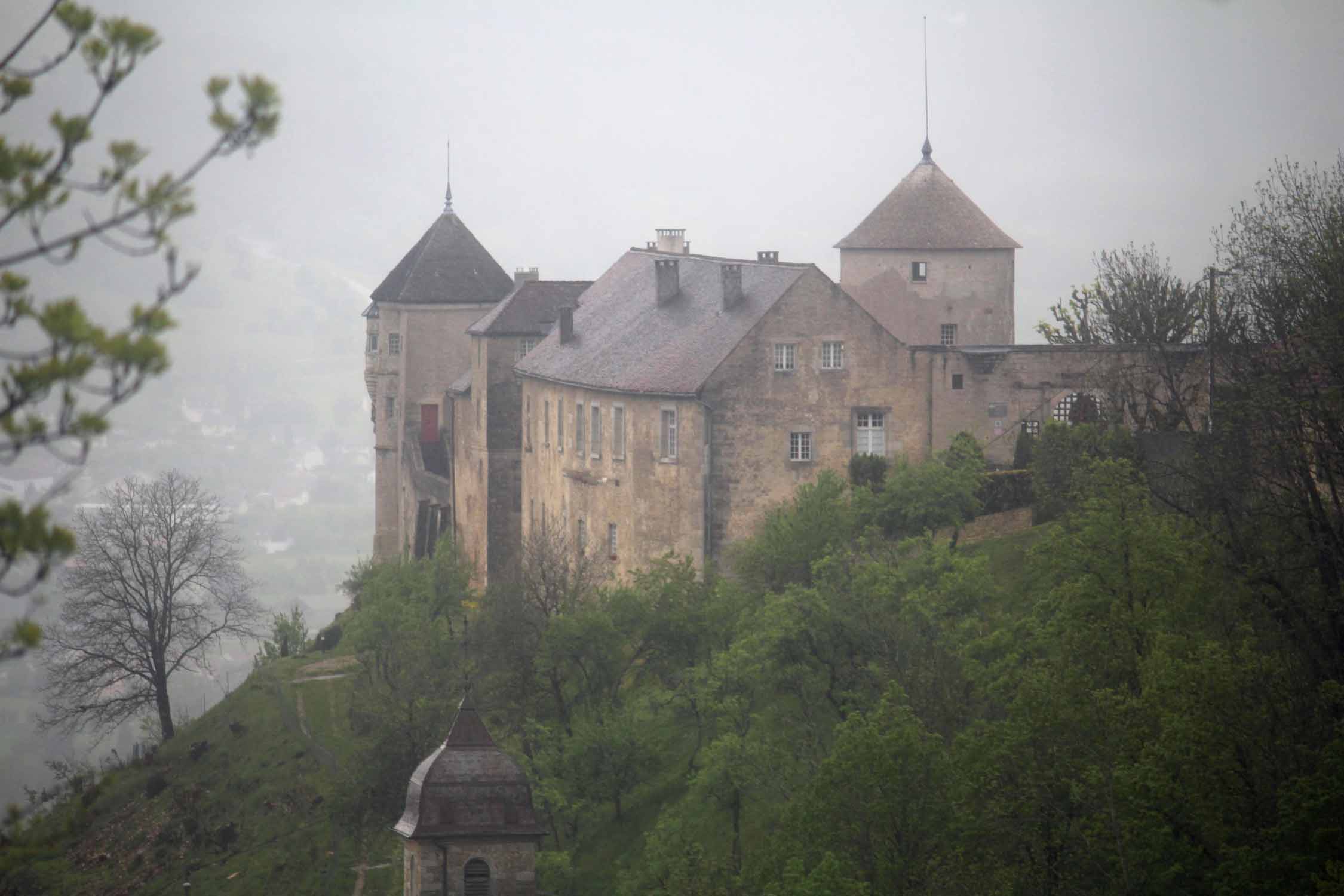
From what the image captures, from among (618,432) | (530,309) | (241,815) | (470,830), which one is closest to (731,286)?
(618,432)

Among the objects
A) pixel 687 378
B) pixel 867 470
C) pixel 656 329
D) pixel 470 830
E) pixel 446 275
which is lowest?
pixel 470 830

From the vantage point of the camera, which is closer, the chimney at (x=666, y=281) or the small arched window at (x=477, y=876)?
the small arched window at (x=477, y=876)

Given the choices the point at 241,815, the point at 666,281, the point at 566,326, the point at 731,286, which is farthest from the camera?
the point at 566,326

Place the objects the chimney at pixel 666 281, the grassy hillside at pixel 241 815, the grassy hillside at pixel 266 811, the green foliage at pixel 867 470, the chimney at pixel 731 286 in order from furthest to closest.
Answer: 1. the chimney at pixel 666 281
2. the chimney at pixel 731 286
3. the green foliage at pixel 867 470
4. the grassy hillside at pixel 241 815
5. the grassy hillside at pixel 266 811

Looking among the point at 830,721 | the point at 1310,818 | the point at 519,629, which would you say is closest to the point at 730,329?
the point at 519,629

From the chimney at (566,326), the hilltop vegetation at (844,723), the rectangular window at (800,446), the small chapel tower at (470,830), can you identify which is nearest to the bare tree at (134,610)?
the hilltop vegetation at (844,723)

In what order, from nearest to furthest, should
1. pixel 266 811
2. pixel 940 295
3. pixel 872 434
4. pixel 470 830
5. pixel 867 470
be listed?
pixel 470 830 → pixel 867 470 → pixel 872 434 → pixel 266 811 → pixel 940 295

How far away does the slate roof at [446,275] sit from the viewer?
75312 millimetres

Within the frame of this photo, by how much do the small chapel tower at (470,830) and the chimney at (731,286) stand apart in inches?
789

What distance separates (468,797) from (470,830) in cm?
76

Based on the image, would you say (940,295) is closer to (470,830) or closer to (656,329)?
(656,329)

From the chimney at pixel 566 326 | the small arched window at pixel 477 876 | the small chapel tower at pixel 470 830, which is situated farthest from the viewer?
the chimney at pixel 566 326

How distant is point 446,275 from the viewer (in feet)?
249

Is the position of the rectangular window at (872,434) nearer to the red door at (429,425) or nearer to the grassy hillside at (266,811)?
the grassy hillside at (266,811)
